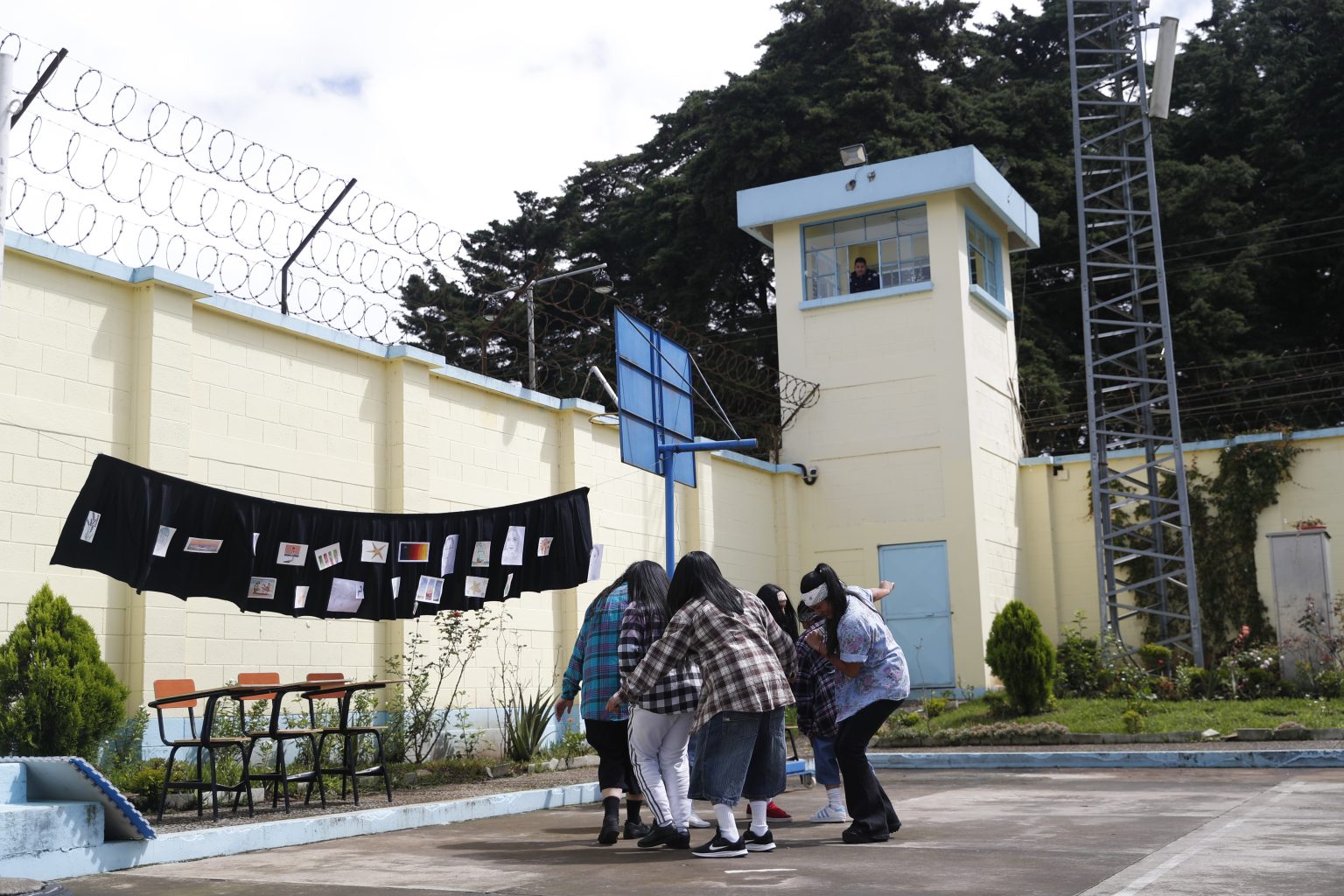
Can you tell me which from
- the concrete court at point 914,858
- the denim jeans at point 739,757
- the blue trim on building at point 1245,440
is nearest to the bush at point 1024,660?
the blue trim on building at point 1245,440

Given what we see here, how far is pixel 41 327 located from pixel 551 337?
62.9ft

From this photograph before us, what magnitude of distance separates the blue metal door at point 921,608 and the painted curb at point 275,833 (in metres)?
10.1

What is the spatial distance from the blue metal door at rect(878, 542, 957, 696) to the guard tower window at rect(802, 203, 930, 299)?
14.1ft

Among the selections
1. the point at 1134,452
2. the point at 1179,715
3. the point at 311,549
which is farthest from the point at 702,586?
the point at 1134,452

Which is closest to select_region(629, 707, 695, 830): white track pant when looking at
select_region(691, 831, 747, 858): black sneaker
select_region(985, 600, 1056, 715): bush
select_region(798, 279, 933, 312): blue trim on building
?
select_region(691, 831, 747, 858): black sneaker

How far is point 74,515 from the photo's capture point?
856 cm

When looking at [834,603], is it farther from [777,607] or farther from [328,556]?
[328,556]

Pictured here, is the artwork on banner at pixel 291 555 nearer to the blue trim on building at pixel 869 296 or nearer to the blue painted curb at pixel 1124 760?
the blue painted curb at pixel 1124 760

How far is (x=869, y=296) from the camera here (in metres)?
21.1

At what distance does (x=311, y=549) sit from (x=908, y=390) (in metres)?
12.4

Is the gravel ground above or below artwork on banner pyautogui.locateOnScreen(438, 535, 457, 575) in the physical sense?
below

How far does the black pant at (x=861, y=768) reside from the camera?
7.84 meters

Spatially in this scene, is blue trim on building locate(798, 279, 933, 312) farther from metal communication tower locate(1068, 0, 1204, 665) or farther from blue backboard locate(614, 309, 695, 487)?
blue backboard locate(614, 309, 695, 487)

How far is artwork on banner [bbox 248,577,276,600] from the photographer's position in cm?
986
